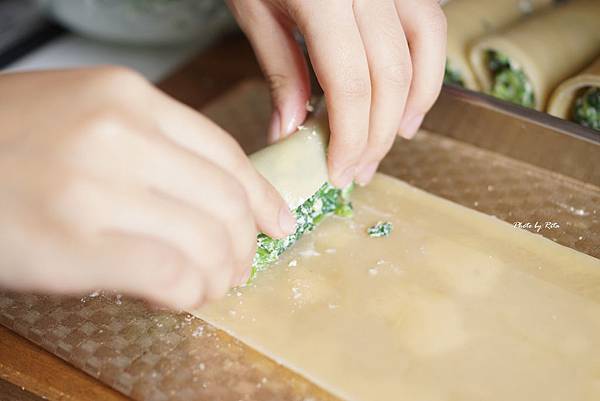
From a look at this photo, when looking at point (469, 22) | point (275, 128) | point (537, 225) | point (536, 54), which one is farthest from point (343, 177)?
point (469, 22)

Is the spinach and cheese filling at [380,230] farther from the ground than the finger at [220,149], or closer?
closer

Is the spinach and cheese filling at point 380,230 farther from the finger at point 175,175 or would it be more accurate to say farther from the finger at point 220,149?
the finger at point 175,175

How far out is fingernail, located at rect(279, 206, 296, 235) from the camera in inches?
52.4

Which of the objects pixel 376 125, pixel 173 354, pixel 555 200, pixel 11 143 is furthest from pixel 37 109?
pixel 555 200

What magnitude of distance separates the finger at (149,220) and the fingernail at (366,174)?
2.06 ft

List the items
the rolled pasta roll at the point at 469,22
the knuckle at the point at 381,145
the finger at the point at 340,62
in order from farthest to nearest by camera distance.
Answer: the rolled pasta roll at the point at 469,22
the knuckle at the point at 381,145
the finger at the point at 340,62

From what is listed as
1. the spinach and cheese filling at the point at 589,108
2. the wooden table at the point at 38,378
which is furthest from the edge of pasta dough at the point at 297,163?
the spinach and cheese filling at the point at 589,108

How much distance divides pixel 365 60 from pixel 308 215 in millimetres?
389

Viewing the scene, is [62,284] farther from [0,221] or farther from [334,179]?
[334,179]

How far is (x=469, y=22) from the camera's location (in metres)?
2.33

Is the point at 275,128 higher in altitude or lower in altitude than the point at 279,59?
lower

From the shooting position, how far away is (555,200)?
6.00ft

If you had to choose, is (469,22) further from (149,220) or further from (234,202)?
(149,220)

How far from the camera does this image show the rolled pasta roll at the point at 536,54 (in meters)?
2.11
